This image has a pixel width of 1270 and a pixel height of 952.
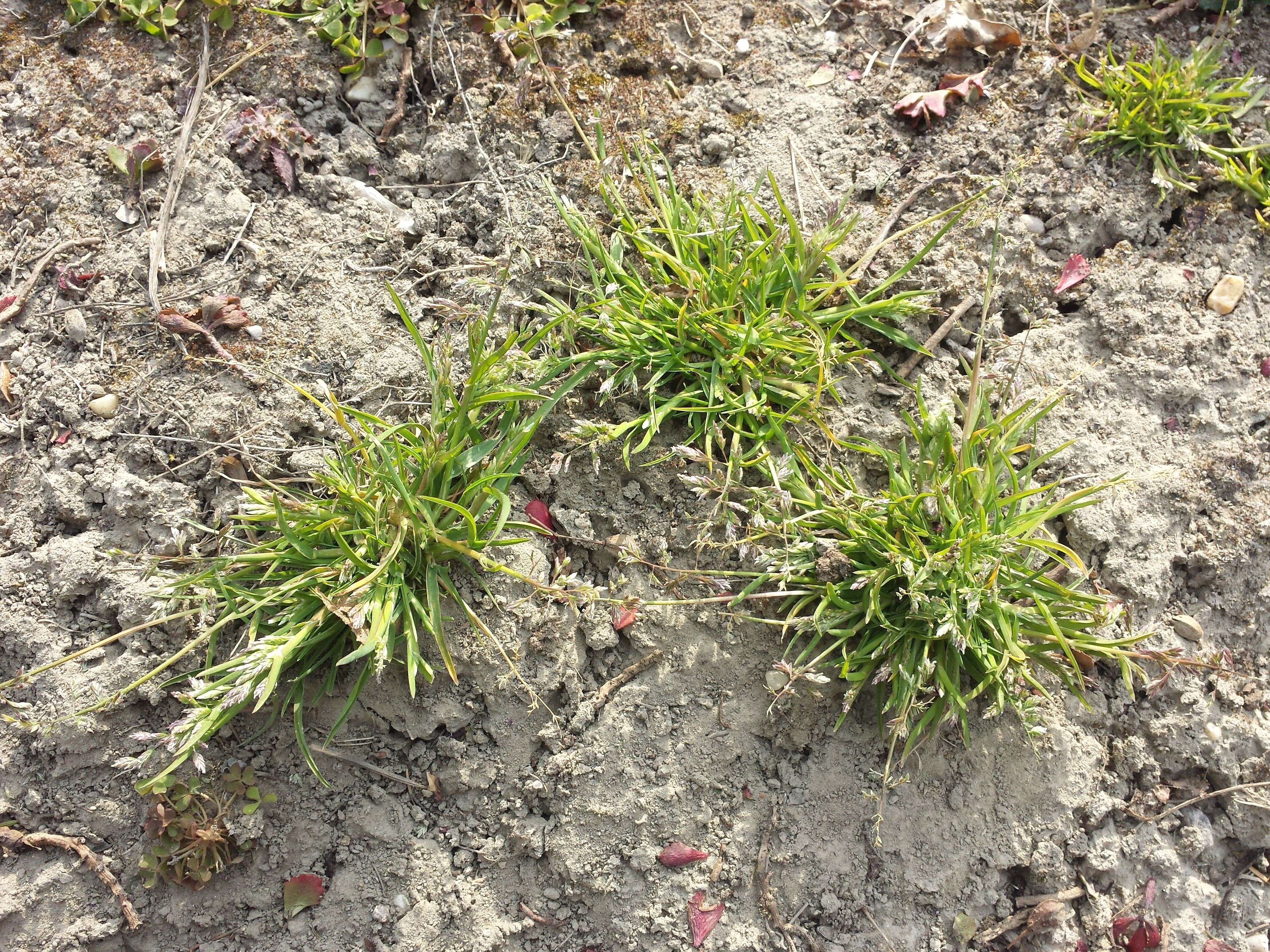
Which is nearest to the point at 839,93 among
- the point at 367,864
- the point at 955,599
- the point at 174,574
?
the point at 955,599

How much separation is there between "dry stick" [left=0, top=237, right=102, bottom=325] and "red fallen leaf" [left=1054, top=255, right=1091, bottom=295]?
11.1ft

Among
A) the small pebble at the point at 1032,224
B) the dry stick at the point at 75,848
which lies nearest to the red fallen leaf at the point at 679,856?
the dry stick at the point at 75,848

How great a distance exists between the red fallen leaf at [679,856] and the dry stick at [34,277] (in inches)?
110

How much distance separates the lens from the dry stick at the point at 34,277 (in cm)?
269

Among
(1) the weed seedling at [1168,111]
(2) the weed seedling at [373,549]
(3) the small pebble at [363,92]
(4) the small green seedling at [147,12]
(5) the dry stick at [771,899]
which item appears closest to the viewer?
(2) the weed seedling at [373,549]

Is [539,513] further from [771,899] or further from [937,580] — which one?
[771,899]

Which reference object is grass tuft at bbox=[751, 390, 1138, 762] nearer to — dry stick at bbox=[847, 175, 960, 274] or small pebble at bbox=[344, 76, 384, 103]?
dry stick at bbox=[847, 175, 960, 274]

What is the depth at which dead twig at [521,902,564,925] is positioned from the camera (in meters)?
2.38

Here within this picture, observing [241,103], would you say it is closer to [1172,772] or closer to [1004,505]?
[1004,505]

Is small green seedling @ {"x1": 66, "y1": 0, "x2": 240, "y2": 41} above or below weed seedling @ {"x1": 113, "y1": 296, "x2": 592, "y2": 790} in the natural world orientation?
above

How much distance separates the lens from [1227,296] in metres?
2.79

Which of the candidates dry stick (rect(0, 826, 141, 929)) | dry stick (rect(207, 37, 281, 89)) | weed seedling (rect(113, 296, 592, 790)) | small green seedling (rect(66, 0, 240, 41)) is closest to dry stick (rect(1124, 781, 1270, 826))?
weed seedling (rect(113, 296, 592, 790))

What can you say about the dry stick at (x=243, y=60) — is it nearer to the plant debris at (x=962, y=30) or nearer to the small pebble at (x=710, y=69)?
the small pebble at (x=710, y=69)

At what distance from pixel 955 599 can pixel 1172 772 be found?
1058 millimetres
